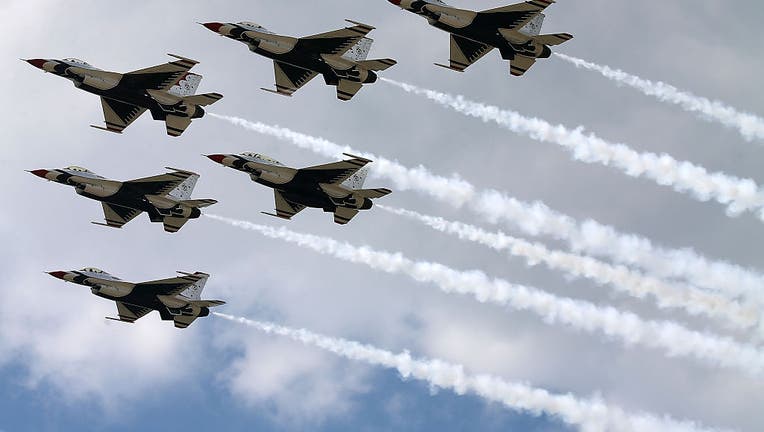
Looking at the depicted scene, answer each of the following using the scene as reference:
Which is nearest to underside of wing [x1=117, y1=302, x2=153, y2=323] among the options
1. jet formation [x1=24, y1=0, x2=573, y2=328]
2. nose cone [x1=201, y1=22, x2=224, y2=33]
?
jet formation [x1=24, y1=0, x2=573, y2=328]

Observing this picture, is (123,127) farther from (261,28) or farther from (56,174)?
(261,28)

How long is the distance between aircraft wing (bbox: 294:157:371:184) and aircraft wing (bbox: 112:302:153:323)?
1812 cm

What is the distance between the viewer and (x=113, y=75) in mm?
100000

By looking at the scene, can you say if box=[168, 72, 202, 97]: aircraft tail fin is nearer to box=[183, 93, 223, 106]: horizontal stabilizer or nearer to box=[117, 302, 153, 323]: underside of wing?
box=[183, 93, 223, 106]: horizontal stabilizer

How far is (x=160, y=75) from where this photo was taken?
9956 centimetres

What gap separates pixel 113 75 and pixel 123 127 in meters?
5.42

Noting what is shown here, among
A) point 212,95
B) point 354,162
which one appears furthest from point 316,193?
point 212,95

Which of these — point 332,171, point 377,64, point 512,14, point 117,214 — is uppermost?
point 512,14

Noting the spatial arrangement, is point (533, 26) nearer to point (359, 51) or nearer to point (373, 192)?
point (359, 51)

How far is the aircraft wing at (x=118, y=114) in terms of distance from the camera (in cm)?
10349

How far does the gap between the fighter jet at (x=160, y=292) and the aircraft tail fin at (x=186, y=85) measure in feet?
45.2

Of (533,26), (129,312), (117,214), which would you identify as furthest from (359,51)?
(129,312)

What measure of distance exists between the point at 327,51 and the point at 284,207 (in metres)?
12.0

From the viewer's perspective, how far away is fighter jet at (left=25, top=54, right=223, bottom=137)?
Result: 327ft
